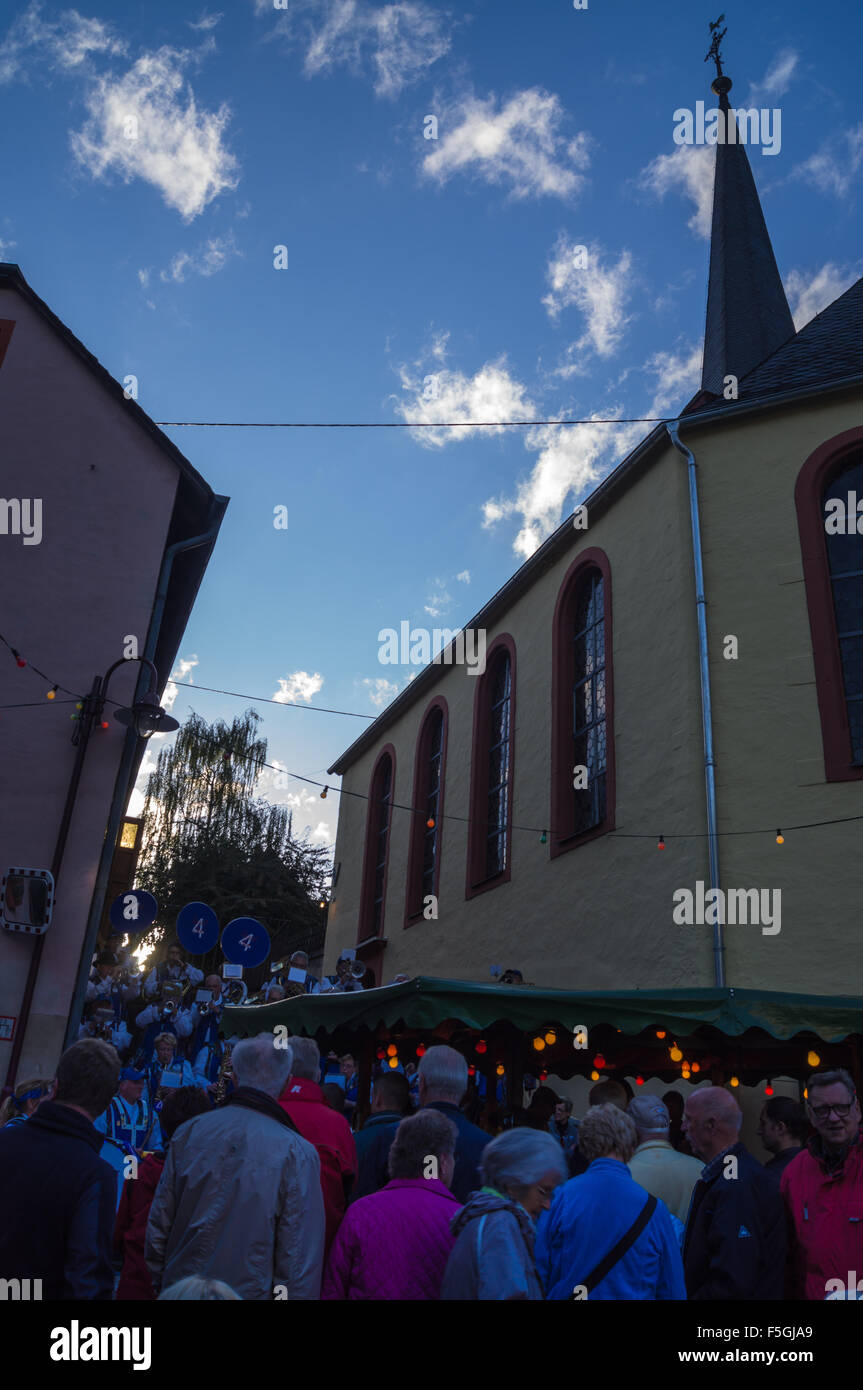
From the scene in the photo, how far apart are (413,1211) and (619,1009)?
13.7ft

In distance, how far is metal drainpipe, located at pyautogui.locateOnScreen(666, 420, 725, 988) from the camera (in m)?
10.0

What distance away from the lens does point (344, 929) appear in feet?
74.5

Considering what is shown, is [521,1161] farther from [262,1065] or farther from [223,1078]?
[223,1078]

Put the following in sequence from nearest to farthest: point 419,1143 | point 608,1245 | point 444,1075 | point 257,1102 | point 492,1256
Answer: point 492,1256, point 608,1245, point 419,1143, point 257,1102, point 444,1075

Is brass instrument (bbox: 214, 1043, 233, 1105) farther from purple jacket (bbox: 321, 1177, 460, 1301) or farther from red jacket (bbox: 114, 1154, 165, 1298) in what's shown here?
purple jacket (bbox: 321, 1177, 460, 1301)

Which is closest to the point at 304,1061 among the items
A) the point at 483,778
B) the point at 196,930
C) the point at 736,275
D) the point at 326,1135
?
the point at 326,1135


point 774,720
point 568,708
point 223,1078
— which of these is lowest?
point 223,1078

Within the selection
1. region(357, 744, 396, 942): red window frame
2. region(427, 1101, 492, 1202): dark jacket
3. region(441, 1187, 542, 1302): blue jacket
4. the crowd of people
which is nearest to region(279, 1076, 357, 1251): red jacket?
the crowd of people

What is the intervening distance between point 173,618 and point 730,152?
1778 cm

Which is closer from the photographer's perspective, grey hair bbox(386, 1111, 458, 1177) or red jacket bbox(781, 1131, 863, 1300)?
grey hair bbox(386, 1111, 458, 1177)

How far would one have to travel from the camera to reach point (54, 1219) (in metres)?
3.17

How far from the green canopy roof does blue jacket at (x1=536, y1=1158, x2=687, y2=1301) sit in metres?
3.73
